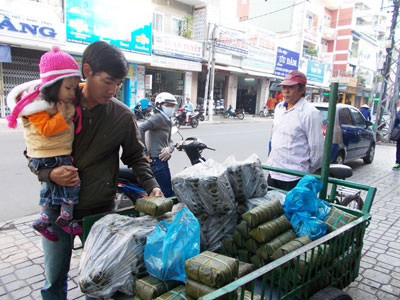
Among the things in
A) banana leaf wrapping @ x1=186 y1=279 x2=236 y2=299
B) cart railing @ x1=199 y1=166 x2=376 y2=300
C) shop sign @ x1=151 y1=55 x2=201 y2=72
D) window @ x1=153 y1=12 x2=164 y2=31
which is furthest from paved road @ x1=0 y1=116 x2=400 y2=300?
window @ x1=153 y1=12 x2=164 y2=31

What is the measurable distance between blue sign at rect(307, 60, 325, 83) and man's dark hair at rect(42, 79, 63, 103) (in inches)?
1241

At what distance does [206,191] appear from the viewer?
1.99 meters

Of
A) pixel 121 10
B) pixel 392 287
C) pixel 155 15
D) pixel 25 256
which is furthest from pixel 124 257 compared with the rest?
pixel 155 15

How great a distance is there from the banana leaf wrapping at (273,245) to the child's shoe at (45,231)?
1.22 m

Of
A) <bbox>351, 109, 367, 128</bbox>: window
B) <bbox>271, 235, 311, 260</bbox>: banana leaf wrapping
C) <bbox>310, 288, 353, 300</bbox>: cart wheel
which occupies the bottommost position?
<bbox>310, 288, 353, 300</bbox>: cart wheel

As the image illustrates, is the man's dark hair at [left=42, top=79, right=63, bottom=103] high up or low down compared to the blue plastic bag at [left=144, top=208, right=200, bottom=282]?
up

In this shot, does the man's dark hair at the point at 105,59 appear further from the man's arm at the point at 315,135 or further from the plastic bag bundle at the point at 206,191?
the man's arm at the point at 315,135

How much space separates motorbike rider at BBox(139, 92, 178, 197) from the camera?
3795 millimetres

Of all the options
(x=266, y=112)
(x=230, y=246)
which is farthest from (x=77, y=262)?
(x=266, y=112)

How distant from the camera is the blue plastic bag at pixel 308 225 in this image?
1.99 metres

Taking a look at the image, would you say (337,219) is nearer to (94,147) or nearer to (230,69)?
(94,147)

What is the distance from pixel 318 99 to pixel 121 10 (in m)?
28.2

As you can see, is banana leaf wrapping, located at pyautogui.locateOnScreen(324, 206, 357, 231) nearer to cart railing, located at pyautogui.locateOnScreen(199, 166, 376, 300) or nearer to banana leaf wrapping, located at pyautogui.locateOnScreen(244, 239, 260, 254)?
cart railing, located at pyautogui.locateOnScreen(199, 166, 376, 300)

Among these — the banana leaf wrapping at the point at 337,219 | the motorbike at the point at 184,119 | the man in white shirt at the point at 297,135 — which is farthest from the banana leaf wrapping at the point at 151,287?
the motorbike at the point at 184,119
